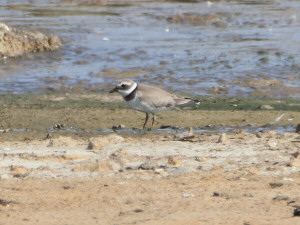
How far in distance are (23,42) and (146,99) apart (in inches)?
274

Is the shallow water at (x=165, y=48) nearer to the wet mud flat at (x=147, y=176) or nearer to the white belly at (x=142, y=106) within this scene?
the white belly at (x=142, y=106)

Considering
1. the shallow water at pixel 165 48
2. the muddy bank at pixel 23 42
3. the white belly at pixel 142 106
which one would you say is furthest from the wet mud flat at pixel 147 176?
the muddy bank at pixel 23 42

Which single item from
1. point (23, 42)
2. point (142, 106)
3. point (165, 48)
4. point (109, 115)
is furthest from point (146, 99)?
point (23, 42)

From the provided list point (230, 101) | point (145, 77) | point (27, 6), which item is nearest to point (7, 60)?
point (145, 77)

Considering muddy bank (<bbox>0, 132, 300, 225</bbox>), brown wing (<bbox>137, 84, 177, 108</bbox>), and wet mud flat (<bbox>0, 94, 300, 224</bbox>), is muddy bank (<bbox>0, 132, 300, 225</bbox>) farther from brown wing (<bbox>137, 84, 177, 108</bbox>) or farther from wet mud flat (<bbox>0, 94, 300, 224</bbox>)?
brown wing (<bbox>137, 84, 177, 108</bbox>)

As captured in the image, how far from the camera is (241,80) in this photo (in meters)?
12.8

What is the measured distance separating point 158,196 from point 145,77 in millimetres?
7277

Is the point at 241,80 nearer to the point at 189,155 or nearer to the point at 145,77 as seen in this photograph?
the point at 145,77

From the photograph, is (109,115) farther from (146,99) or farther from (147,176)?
(147,176)

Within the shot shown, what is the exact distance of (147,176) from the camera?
6422 mm

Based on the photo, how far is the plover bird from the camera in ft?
30.8

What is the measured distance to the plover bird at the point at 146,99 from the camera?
938 cm

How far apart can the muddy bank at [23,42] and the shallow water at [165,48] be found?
31 cm

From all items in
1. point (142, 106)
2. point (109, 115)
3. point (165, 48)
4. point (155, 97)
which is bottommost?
point (165, 48)
